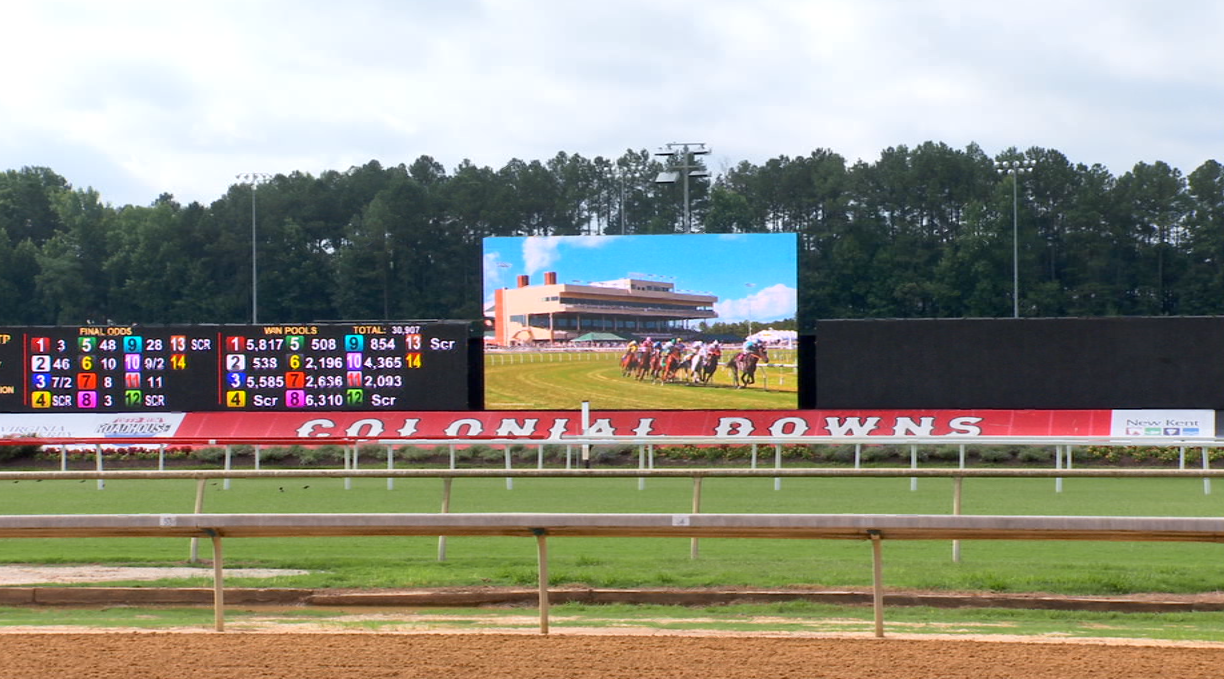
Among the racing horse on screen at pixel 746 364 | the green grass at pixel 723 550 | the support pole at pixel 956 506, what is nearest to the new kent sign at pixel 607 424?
the racing horse on screen at pixel 746 364

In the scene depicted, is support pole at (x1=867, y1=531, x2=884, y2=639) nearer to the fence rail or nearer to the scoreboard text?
the fence rail

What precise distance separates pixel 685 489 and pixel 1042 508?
2.56 metres

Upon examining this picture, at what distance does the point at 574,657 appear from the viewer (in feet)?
16.1

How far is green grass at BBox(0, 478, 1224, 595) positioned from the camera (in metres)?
6.84

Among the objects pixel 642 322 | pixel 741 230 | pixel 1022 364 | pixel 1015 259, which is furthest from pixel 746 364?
pixel 741 230

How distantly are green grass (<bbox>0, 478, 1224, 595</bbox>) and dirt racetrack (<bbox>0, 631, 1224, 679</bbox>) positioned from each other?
156 cm

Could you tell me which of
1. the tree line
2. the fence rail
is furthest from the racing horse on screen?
the tree line

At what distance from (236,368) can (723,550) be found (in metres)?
11.4

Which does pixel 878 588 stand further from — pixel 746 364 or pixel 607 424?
pixel 746 364

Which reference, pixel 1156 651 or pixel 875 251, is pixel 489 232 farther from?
pixel 1156 651

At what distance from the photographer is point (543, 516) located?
5.42 m

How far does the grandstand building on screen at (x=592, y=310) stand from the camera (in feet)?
60.3

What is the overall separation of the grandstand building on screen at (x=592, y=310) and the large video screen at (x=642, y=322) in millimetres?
14

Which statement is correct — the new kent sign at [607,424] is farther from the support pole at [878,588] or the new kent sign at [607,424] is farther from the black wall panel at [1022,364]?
the support pole at [878,588]
